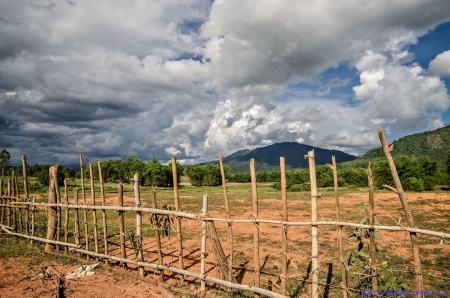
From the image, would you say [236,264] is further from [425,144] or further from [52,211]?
[425,144]

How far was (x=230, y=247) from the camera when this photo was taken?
5.96m

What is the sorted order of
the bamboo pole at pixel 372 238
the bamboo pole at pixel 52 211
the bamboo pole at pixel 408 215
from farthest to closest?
the bamboo pole at pixel 52 211, the bamboo pole at pixel 372 238, the bamboo pole at pixel 408 215

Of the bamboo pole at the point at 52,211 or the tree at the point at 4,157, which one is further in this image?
the tree at the point at 4,157

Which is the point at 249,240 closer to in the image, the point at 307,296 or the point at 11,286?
the point at 307,296

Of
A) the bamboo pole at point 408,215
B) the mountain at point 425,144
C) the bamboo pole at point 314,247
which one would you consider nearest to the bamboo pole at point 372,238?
the bamboo pole at point 408,215

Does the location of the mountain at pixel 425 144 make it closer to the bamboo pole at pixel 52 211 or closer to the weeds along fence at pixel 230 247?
the weeds along fence at pixel 230 247

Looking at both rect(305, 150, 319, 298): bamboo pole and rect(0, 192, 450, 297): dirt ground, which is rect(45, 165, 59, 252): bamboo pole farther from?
rect(305, 150, 319, 298): bamboo pole

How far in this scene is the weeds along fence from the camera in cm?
457

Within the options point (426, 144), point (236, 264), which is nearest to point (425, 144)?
point (426, 144)

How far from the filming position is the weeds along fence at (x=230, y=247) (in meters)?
4.57

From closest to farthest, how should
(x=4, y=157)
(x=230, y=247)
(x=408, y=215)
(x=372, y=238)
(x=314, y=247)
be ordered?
(x=408, y=215), (x=372, y=238), (x=314, y=247), (x=230, y=247), (x=4, y=157)

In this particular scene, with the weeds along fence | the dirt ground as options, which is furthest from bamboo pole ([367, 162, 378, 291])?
the dirt ground

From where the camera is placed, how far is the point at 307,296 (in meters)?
6.21

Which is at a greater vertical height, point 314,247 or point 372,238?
point 372,238
